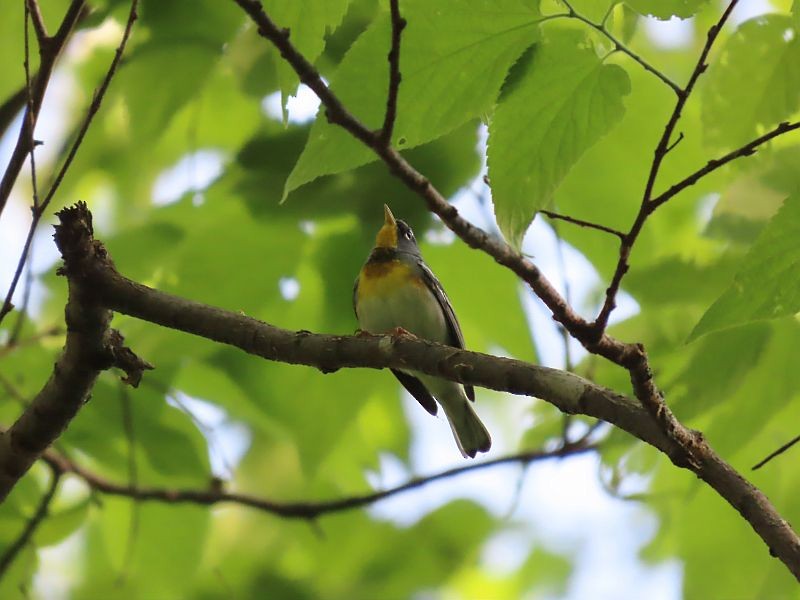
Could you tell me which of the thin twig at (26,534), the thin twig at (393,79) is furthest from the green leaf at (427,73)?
the thin twig at (26,534)

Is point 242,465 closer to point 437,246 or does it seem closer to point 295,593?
point 295,593

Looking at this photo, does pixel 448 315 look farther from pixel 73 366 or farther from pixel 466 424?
pixel 73 366

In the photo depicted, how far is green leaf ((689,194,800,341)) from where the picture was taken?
1.29 meters

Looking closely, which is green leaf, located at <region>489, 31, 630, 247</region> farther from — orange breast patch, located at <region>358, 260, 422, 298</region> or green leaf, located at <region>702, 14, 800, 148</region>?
orange breast patch, located at <region>358, 260, 422, 298</region>

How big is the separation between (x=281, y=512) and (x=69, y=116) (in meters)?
2.26

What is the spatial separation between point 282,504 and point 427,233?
1242mm

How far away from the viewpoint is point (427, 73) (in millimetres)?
1495

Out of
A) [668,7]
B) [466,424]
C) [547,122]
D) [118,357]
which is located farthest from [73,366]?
[466,424]

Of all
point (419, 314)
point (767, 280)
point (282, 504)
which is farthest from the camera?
point (419, 314)

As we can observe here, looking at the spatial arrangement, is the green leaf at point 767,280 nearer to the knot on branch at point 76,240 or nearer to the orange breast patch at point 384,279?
the knot on branch at point 76,240

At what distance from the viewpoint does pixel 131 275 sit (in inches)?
98.0

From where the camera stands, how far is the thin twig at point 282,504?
111 inches

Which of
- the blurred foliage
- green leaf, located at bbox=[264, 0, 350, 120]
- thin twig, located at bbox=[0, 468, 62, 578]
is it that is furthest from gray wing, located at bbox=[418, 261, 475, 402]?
green leaf, located at bbox=[264, 0, 350, 120]

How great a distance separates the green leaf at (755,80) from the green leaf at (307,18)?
35.0 inches
